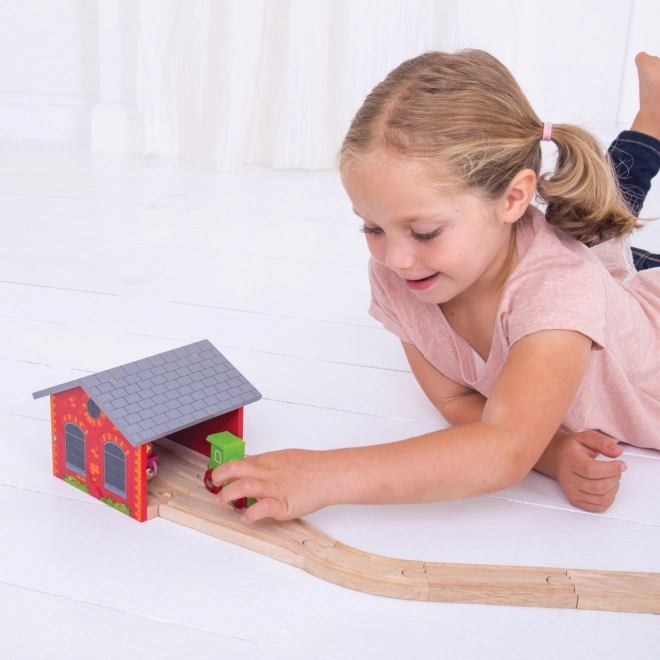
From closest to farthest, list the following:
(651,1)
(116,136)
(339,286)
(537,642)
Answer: (537,642), (339,286), (651,1), (116,136)

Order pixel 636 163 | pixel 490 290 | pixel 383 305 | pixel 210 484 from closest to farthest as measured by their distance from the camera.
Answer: pixel 210 484 → pixel 490 290 → pixel 383 305 → pixel 636 163

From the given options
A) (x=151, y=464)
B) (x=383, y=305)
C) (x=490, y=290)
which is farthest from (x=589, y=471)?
(x=151, y=464)

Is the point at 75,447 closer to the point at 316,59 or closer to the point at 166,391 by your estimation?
the point at 166,391

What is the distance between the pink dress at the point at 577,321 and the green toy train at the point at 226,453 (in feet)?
0.95

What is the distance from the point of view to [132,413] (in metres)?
0.83

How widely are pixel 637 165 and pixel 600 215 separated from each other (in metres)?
0.52

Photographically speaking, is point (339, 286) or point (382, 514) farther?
point (339, 286)

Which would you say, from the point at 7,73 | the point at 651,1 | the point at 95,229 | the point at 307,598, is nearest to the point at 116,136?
the point at 7,73

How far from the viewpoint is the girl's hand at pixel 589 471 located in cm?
89

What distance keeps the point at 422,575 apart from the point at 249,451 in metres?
0.30

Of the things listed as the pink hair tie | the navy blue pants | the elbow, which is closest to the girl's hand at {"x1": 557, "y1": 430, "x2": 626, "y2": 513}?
the elbow

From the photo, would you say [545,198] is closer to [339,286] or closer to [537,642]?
[537,642]

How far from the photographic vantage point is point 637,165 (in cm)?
139

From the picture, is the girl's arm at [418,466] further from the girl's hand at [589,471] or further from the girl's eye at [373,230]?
the girl's eye at [373,230]
